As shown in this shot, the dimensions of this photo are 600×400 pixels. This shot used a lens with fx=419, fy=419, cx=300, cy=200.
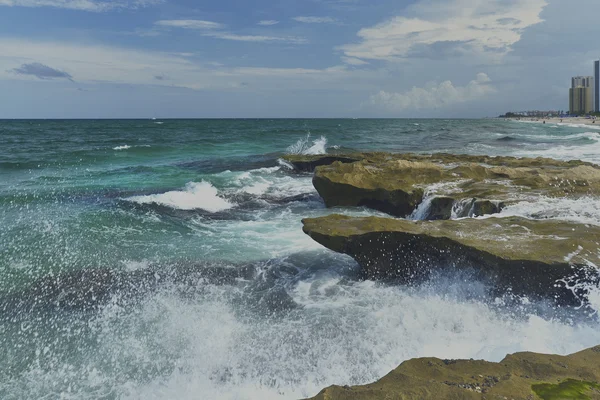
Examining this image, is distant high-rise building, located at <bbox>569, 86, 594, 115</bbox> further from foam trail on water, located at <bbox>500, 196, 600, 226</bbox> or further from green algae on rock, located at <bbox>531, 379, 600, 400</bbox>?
green algae on rock, located at <bbox>531, 379, 600, 400</bbox>

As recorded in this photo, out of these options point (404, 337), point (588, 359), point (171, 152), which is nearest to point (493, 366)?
point (588, 359)

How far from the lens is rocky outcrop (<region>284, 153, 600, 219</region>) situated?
11375 millimetres

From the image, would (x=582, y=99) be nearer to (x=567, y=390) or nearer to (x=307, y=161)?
(x=307, y=161)

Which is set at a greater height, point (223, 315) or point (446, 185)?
point (446, 185)

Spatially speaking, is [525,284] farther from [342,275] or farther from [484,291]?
[342,275]

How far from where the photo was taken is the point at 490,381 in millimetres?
3941

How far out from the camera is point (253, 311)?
7.74 meters

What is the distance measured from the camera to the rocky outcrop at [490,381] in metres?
3.73

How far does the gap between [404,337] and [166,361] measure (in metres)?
3.62

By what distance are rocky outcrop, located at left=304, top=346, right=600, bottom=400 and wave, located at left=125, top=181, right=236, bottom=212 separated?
12.7 m

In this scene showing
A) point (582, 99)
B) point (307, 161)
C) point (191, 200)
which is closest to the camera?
point (191, 200)

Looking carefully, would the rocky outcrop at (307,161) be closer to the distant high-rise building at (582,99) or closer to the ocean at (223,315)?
the ocean at (223,315)

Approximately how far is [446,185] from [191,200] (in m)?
9.72

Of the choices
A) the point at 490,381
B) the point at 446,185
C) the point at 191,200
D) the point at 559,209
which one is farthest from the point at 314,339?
the point at 191,200
